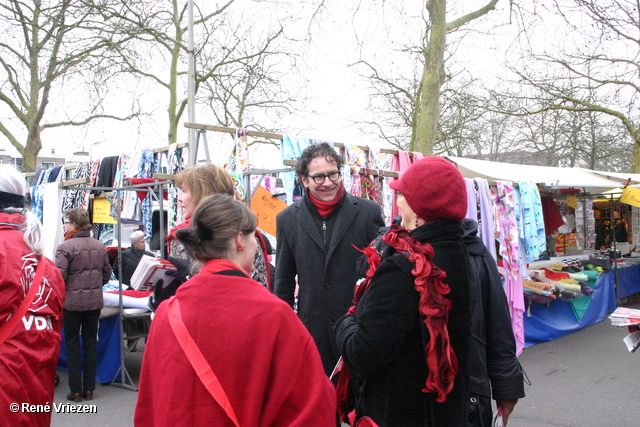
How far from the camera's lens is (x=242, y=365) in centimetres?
135

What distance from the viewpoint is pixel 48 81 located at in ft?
42.3

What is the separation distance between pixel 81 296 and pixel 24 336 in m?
3.22

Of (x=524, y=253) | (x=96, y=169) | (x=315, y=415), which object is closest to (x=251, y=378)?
(x=315, y=415)

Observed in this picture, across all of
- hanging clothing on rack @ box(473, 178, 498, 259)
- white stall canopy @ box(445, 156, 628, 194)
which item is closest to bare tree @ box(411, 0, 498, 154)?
white stall canopy @ box(445, 156, 628, 194)

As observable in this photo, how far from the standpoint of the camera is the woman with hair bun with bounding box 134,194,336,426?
1337 millimetres

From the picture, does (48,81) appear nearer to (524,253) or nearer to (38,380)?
(524,253)

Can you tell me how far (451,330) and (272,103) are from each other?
14.8 m

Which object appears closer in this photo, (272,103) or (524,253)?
(524,253)

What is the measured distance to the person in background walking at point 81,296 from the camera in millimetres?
5223

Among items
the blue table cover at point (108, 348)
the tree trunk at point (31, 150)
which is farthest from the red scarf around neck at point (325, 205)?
→ the tree trunk at point (31, 150)

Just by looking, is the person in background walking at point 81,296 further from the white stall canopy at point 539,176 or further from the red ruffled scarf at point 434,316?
the white stall canopy at point 539,176

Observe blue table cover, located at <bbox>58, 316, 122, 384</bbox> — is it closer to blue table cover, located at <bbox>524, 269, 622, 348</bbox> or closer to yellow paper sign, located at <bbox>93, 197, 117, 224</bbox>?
yellow paper sign, located at <bbox>93, 197, 117, 224</bbox>

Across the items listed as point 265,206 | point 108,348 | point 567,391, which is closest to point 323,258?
point 265,206

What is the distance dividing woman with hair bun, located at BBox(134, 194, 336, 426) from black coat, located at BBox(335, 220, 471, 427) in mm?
296
